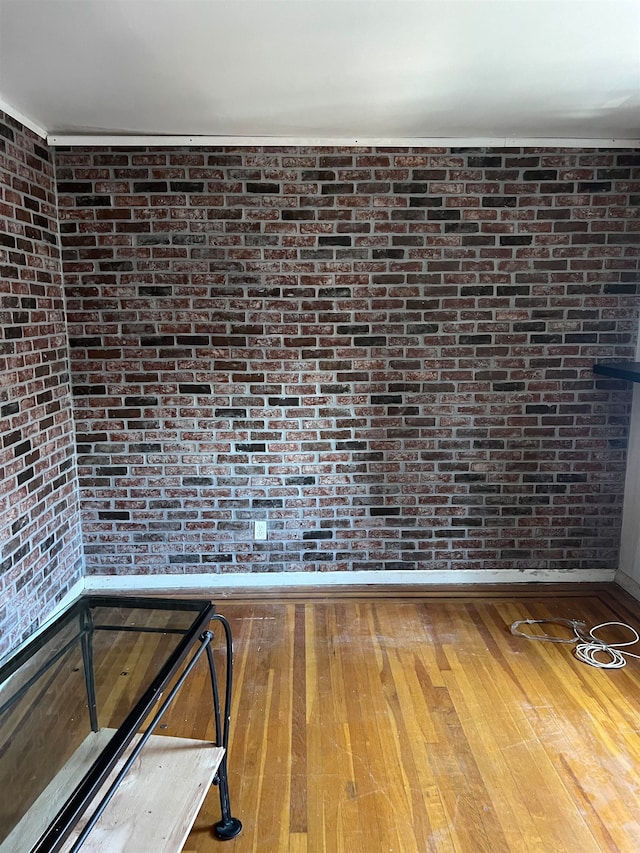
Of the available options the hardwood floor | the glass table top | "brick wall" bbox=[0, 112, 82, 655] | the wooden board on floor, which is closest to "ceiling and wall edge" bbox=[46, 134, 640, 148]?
"brick wall" bbox=[0, 112, 82, 655]

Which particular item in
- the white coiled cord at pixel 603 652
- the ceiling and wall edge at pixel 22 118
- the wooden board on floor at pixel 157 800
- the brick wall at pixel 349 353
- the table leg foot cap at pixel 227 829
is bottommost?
the table leg foot cap at pixel 227 829

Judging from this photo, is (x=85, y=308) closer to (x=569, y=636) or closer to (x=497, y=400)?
(x=497, y=400)

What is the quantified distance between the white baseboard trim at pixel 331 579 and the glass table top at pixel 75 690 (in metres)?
1.35

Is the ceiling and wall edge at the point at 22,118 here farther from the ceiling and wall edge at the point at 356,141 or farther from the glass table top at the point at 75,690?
the glass table top at the point at 75,690

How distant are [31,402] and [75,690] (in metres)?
1.41

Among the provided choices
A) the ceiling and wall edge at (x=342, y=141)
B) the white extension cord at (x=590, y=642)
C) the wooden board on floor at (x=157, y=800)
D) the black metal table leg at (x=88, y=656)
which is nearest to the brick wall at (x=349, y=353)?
the ceiling and wall edge at (x=342, y=141)

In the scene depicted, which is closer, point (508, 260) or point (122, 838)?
point (122, 838)

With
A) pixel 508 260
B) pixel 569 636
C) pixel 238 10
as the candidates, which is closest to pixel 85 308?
pixel 238 10

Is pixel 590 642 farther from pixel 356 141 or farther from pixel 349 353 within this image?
pixel 356 141

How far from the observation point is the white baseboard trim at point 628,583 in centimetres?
301

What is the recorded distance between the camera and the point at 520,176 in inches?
113

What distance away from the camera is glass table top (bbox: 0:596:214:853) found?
4.17 feet

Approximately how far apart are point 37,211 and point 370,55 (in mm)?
1691

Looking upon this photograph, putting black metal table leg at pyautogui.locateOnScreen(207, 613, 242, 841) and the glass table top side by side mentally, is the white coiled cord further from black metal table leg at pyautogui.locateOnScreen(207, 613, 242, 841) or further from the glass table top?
the glass table top
